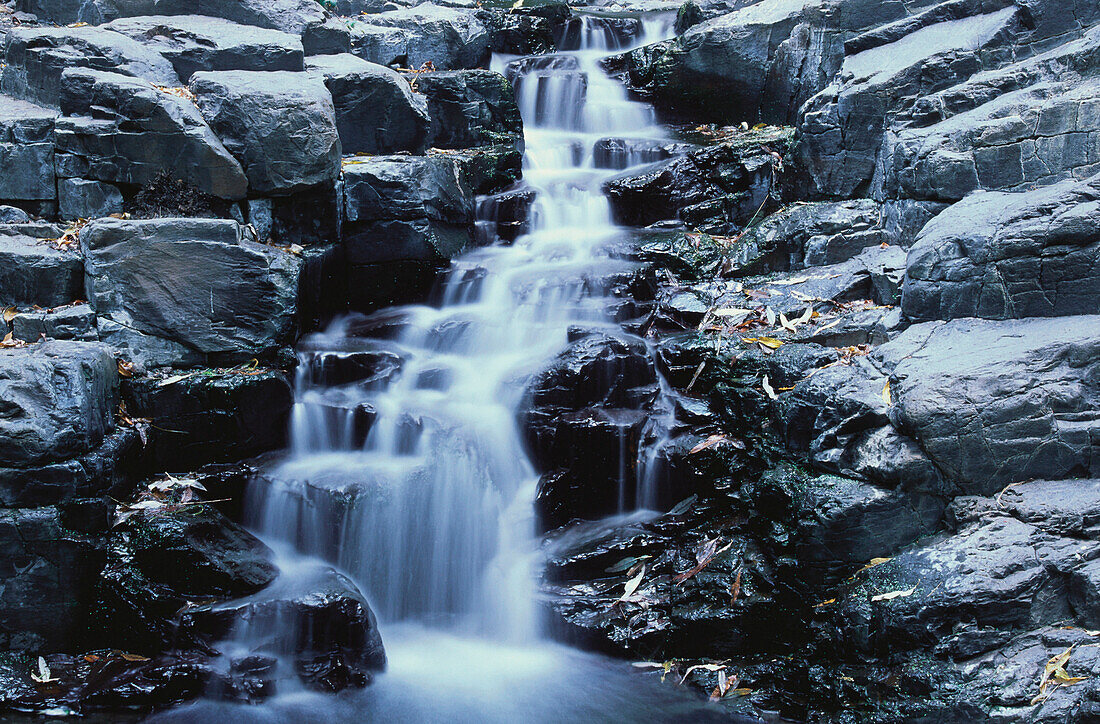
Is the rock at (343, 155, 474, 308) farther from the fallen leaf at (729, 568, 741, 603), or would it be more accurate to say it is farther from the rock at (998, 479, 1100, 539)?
the rock at (998, 479, 1100, 539)

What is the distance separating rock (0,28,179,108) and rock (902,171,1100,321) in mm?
7359

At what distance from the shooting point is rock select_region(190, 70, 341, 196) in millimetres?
7371

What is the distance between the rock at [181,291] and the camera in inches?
255

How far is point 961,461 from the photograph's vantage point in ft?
15.5

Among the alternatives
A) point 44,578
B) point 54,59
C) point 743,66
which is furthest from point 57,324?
point 743,66

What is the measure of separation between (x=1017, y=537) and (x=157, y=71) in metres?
8.53

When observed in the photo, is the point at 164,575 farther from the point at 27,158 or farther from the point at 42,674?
the point at 27,158

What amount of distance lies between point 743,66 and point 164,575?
9.12 metres

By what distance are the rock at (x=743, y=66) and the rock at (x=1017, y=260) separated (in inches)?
180

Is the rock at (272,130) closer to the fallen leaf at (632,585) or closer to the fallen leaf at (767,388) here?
the fallen leaf at (767,388)

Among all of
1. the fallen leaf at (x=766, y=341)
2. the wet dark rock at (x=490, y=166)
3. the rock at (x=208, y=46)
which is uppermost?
the rock at (x=208, y=46)

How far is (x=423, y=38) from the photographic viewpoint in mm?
11383

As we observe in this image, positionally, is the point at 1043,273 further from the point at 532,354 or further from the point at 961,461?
the point at 532,354

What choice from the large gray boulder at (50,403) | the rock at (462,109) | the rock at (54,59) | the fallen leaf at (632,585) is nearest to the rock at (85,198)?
the rock at (54,59)
